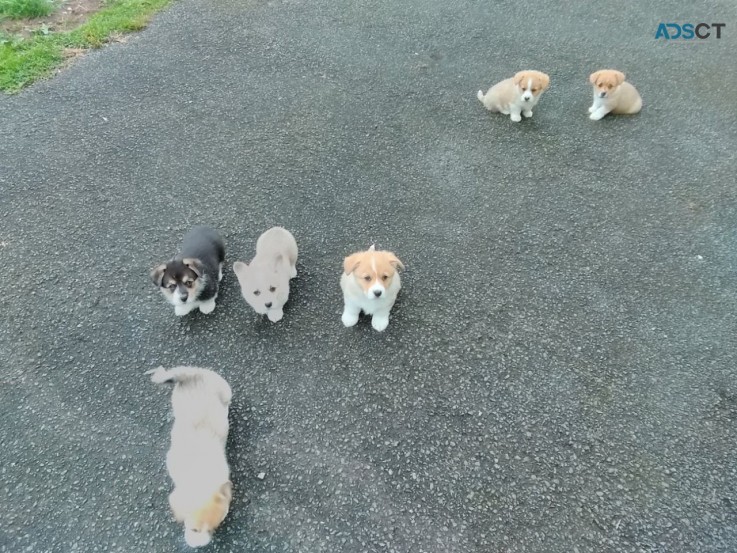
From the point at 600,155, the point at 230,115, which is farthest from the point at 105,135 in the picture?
the point at 600,155

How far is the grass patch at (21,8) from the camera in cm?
657

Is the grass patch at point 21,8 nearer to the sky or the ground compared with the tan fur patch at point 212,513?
nearer to the sky

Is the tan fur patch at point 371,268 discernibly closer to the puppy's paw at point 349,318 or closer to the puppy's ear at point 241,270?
the puppy's paw at point 349,318

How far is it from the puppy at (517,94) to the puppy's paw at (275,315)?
130 inches

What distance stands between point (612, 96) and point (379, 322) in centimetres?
361

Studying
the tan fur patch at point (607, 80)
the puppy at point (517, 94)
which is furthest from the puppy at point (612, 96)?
the puppy at point (517, 94)

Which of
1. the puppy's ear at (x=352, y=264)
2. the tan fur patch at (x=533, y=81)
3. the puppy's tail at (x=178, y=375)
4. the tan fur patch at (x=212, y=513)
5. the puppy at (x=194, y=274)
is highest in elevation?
the tan fur patch at (x=533, y=81)

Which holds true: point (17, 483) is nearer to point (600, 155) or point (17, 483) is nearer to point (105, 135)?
point (105, 135)

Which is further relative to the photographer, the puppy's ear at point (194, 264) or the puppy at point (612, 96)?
the puppy at point (612, 96)

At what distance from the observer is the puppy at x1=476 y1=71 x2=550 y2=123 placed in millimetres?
5008

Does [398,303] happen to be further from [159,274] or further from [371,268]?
[159,274]

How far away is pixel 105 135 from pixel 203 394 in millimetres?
3548

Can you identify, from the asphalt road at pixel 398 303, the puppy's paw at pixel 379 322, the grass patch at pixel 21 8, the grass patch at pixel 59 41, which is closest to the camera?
the asphalt road at pixel 398 303

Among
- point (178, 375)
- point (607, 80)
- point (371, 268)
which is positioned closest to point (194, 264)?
point (178, 375)
